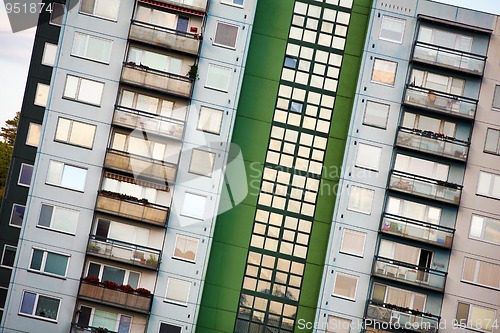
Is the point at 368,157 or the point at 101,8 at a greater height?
the point at 101,8

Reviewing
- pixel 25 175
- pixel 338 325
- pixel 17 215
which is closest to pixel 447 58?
pixel 338 325

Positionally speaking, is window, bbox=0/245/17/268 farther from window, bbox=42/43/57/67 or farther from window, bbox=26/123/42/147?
window, bbox=42/43/57/67

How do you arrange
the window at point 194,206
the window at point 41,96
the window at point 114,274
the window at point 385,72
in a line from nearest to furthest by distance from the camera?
the window at point 114,274 < the window at point 194,206 < the window at point 385,72 < the window at point 41,96

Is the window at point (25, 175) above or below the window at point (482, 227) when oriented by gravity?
below

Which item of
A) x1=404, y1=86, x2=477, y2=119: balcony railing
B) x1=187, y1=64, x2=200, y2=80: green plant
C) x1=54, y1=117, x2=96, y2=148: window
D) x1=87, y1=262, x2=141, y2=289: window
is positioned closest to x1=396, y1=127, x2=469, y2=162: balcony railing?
x1=404, y1=86, x2=477, y2=119: balcony railing

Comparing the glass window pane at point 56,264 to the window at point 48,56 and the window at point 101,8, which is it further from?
the window at point 101,8

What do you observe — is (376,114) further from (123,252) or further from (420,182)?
(123,252)

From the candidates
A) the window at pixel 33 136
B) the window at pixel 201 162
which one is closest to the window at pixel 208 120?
the window at pixel 201 162
